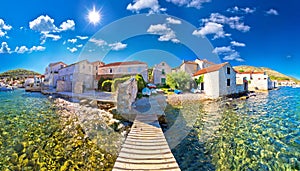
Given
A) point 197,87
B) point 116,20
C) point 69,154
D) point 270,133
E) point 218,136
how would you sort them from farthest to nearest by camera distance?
point 197,87, point 116,20, point 270,133, point 218,136, point 69,154

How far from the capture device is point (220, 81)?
24.1 meters

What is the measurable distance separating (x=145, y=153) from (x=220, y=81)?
2151 cm

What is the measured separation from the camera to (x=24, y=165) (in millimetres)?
5715

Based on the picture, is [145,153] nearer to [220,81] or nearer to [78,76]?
[220,81]

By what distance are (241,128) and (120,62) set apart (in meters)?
28.6

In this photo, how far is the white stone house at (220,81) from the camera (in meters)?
24.1

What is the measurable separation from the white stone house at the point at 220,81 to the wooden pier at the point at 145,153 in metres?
18.8

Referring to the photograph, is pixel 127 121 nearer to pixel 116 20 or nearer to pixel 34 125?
pixel 34 125

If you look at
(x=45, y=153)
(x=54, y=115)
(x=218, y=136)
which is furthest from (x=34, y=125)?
(x=218, y=136)

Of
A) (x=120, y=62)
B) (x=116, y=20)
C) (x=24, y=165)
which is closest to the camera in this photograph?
(x=24, y=165)

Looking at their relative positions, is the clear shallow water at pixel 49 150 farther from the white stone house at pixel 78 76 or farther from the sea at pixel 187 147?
the white stone house at pixel 78 76

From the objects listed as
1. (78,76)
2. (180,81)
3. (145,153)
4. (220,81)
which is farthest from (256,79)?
(145,153)

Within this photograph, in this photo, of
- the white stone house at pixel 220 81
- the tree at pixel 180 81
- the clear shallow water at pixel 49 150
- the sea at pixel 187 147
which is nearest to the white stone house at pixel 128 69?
the tree at pixel 180 81

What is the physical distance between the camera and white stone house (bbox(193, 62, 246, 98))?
24.1 meters
